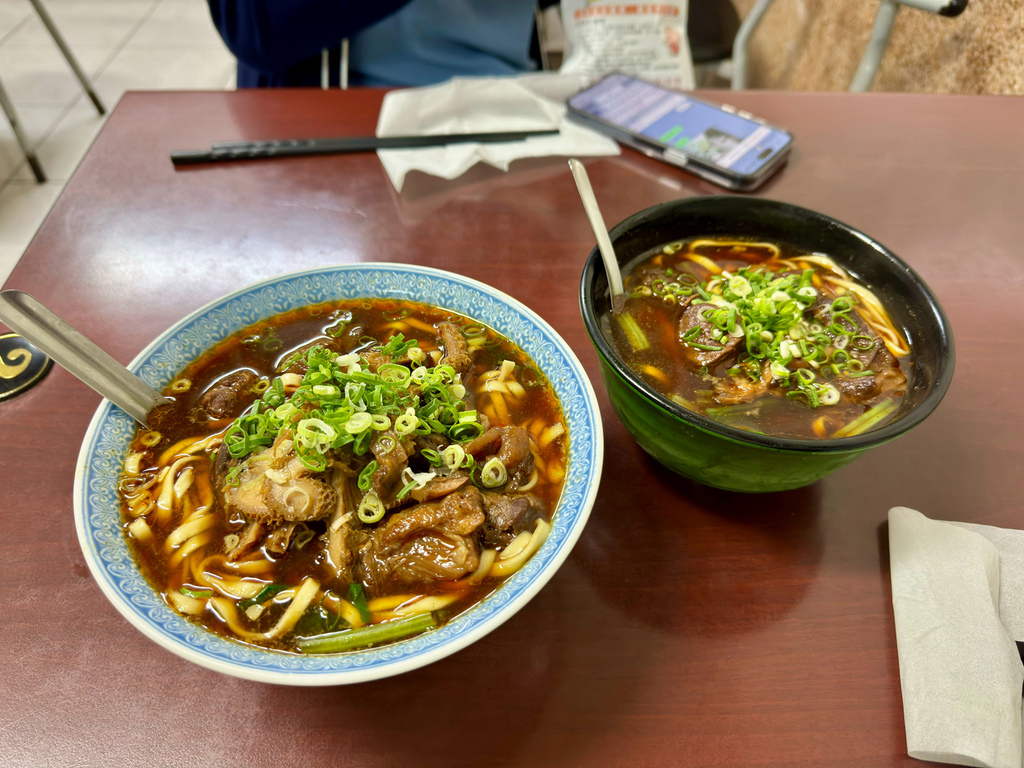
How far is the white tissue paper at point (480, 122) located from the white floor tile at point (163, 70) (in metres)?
4.93

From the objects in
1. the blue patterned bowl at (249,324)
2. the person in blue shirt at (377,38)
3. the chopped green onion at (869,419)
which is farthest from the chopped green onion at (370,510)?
the person in blue shirt at (377,38)

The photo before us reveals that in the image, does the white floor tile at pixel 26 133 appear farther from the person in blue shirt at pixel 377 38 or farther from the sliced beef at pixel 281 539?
the sliced beef at pixel 281 539

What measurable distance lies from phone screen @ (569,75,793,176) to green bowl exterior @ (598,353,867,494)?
4.62 ft

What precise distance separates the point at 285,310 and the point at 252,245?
69cm

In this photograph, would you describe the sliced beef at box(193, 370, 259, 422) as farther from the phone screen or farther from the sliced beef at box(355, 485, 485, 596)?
the phone screen

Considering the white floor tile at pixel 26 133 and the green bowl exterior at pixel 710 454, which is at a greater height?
the green bowl exterior at pixel 710 454

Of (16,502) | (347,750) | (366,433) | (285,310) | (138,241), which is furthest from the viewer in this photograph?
(138,241)

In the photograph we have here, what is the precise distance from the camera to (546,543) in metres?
1.04

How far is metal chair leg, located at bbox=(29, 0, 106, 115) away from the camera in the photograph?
511 cm

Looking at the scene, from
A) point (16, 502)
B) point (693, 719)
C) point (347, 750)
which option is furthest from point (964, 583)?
point (16, 502)

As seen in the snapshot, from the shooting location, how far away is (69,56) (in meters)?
5.29

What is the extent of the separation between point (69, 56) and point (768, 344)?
654cm

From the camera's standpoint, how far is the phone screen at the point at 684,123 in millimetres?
2295

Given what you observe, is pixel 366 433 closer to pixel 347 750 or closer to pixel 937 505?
pixel 347 750
